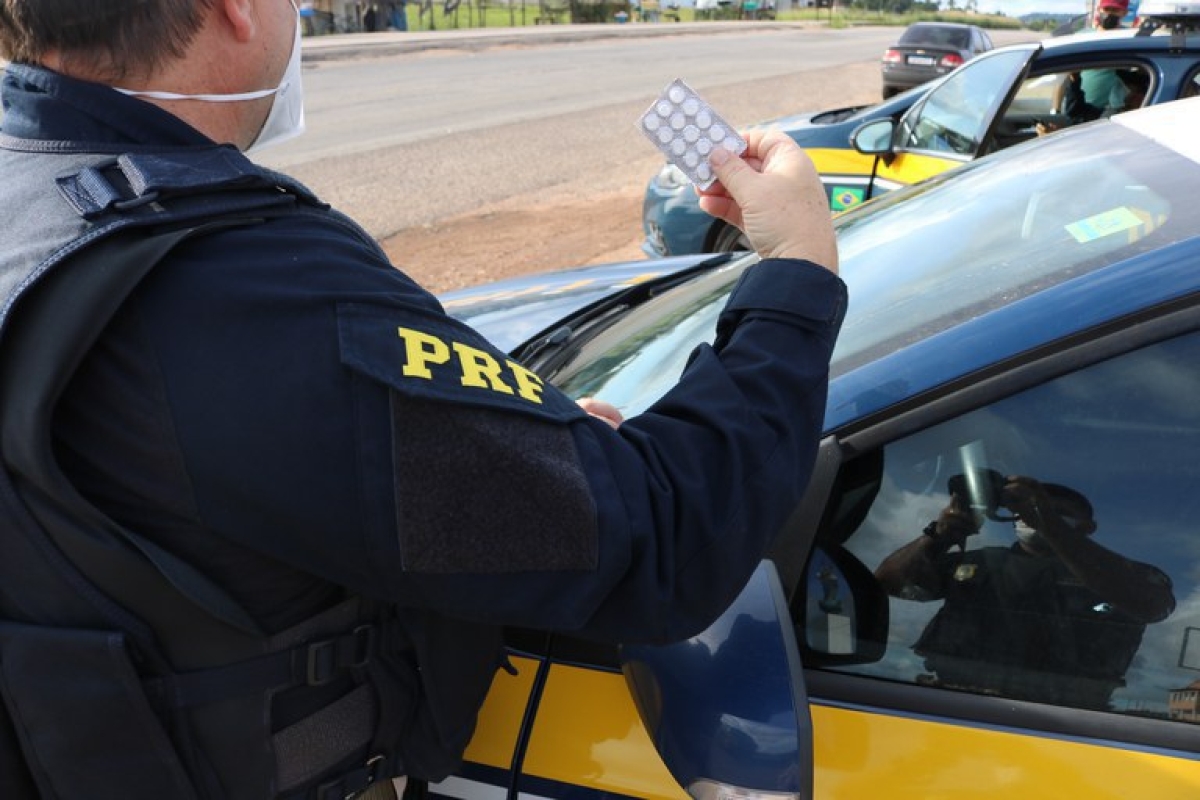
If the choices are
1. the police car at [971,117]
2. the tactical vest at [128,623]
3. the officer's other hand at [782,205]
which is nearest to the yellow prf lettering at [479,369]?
the tactical vest at [128,623]

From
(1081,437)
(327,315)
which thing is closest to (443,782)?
(327,315)

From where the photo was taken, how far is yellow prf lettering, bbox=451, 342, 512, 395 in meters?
1.10

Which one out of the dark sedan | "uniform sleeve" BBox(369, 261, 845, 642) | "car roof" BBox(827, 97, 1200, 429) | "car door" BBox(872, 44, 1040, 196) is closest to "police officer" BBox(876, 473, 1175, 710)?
"car roof" BBox(827, 97, 1200, 429)

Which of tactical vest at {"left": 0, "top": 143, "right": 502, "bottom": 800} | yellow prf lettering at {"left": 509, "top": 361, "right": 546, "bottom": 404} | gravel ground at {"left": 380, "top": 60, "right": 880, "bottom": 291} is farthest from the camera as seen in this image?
gravel ground at {"left": 380, "top": 60, "right": 880, "bottom": 291}

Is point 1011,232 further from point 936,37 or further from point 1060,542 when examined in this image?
point 936,37

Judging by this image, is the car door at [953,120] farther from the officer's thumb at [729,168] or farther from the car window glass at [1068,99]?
the officer's thumb at [729,168]

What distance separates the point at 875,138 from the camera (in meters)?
5.62

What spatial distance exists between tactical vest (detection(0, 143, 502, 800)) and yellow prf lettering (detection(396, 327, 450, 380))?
7.7 inches

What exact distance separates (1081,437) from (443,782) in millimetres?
961

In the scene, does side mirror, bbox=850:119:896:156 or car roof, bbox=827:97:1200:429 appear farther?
side mirror, bbox=850:119:896:156

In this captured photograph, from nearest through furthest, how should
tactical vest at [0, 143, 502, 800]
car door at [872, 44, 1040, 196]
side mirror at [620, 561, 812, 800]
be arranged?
tactical vest at [0, 143, 502, 800] < side mirror at [620, 561, 812, 800] < car door at [872, 44, 1040, 196]

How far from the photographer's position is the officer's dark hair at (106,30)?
1.10 meters

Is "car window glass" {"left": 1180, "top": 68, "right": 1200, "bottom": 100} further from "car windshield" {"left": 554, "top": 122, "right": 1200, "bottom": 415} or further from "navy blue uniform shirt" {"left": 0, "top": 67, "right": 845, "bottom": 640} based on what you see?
"navy blue uniform shirt" {"left": 0, "top": 67, "right": 845, "bottom": 640}

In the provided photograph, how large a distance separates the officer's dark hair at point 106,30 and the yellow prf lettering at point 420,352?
0.39m
